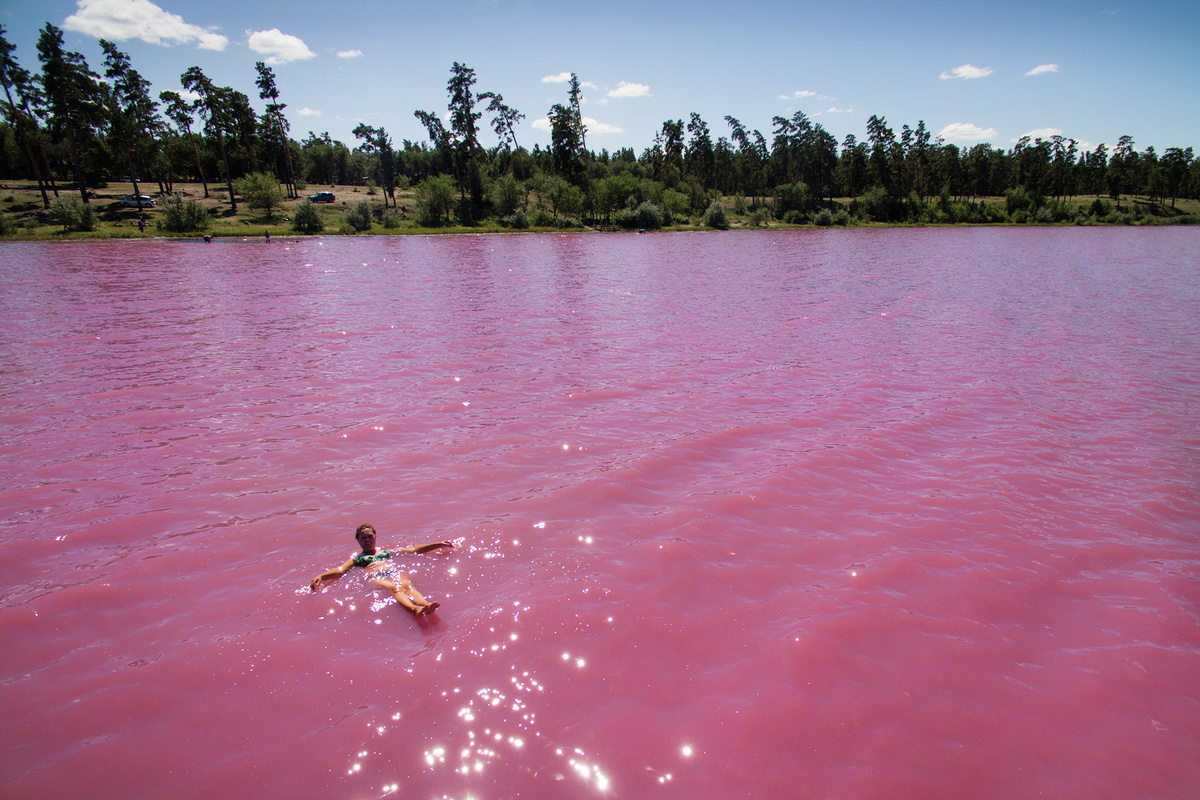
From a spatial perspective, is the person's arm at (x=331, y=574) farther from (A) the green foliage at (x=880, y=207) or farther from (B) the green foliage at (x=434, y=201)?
(A) the green foliage at (x=880, y=207)

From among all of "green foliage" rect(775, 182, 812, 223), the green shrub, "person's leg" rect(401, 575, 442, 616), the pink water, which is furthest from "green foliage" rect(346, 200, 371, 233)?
"person's leg" rect(401, 575, 442, 616)

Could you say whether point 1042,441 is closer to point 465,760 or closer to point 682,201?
point 465,760

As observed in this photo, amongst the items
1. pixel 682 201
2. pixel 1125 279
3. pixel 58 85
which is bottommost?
pixel 1125 279

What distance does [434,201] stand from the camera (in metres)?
78.8

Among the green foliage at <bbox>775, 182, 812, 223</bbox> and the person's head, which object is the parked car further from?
the green foliage at <bbox>775, 182, 812, 223</bbox>

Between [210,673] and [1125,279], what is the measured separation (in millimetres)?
39839

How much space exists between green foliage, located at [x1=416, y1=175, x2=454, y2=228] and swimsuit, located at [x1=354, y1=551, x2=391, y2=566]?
262 ft

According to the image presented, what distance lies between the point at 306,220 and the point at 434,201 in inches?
683

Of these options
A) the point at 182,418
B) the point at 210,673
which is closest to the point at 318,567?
the point at 210,673

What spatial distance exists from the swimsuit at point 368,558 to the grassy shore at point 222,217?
68681 mm

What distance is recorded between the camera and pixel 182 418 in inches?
408

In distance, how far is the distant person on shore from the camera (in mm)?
5598

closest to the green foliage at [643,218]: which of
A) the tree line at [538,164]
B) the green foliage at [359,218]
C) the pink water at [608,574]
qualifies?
the tree line at [538,164]

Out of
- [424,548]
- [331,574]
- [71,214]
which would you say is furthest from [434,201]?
[331,574]
